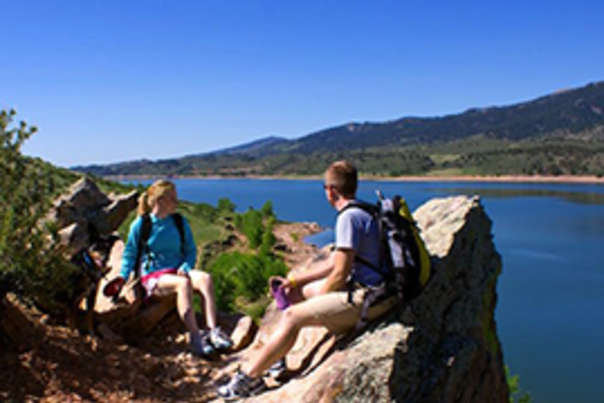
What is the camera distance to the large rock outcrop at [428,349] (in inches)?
158

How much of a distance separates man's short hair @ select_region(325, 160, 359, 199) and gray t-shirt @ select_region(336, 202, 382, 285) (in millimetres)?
164

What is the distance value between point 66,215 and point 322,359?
3502 millimetres

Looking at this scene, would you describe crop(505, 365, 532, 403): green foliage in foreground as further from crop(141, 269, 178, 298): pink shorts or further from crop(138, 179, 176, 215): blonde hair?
crop(138, 179, 176, 215): blonde hair

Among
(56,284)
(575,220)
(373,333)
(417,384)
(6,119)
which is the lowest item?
(575,220)

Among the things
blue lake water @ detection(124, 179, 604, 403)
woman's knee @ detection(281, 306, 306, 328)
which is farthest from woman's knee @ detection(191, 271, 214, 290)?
blue lake water @ detection(124, 179, 604, 403)

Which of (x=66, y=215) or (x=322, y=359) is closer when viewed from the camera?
(x=322, y=359)

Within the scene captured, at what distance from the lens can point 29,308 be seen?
5.41 meters

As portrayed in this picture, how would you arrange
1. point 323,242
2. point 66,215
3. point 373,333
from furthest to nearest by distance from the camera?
1. point 323,242
2. point 66,215
3. point 373,333

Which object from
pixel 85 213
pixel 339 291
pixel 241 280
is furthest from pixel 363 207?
pixel 241 280

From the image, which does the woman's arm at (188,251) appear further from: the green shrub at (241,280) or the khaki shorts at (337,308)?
the green shrub at (241,280)

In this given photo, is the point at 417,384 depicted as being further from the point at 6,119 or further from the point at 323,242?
the point at 323,242

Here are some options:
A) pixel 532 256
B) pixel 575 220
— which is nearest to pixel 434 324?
pixel 532 256

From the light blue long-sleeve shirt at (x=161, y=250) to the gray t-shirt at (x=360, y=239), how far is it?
2101 millimetres

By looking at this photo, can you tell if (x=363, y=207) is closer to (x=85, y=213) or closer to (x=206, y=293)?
(x=206, y=293)
